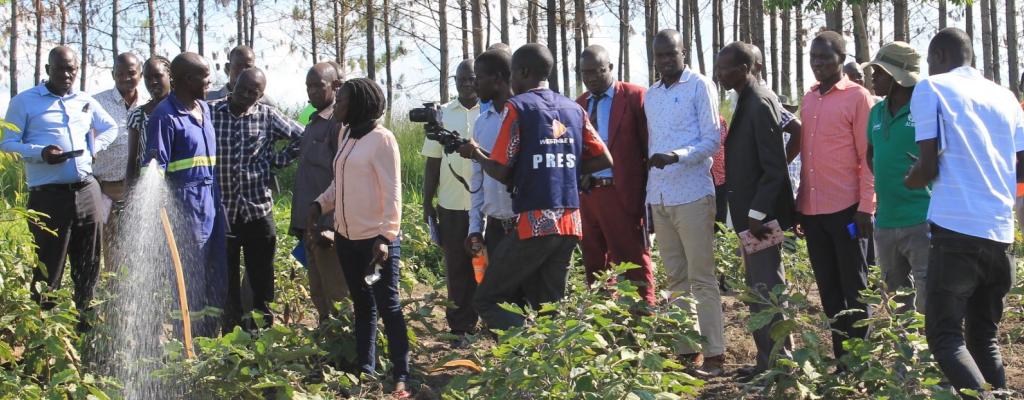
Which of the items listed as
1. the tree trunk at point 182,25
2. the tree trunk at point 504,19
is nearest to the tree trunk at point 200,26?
the tree trunk at point 182,25

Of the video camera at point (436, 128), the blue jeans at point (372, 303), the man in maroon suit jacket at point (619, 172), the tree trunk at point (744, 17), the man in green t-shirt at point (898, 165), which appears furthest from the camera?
the tree trunk at point (744, 17)

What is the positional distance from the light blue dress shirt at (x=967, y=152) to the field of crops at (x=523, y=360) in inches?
20.6

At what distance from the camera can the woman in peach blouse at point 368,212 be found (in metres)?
5.04

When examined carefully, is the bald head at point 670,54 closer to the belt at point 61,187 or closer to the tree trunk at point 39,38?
the belt at point 61,187

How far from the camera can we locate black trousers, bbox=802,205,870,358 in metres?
5.12

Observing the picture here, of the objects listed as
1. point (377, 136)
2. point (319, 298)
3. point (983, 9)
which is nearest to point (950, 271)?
point (377, 136)

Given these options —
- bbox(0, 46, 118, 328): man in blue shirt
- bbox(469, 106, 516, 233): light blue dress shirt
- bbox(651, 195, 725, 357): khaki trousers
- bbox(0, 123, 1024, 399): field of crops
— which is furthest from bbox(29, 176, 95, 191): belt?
bbox(651, 195, 725, 357): khaki trousers

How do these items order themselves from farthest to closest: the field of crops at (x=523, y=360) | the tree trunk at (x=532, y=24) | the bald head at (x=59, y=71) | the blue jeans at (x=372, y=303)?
the tree trunk at (x=532, y=24)
the bald head at (x=59, y=71)
the blue jeans at (x=372, y=303)
the field of crops at (x=523, y=360)

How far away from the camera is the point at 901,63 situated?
4836mm

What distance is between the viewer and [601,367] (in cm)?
416

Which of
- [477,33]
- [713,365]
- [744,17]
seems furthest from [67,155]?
[744,17]

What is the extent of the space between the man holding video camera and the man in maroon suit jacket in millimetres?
878

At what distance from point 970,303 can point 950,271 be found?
0.29 m

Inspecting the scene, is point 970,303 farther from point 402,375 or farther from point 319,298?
point 319,298
